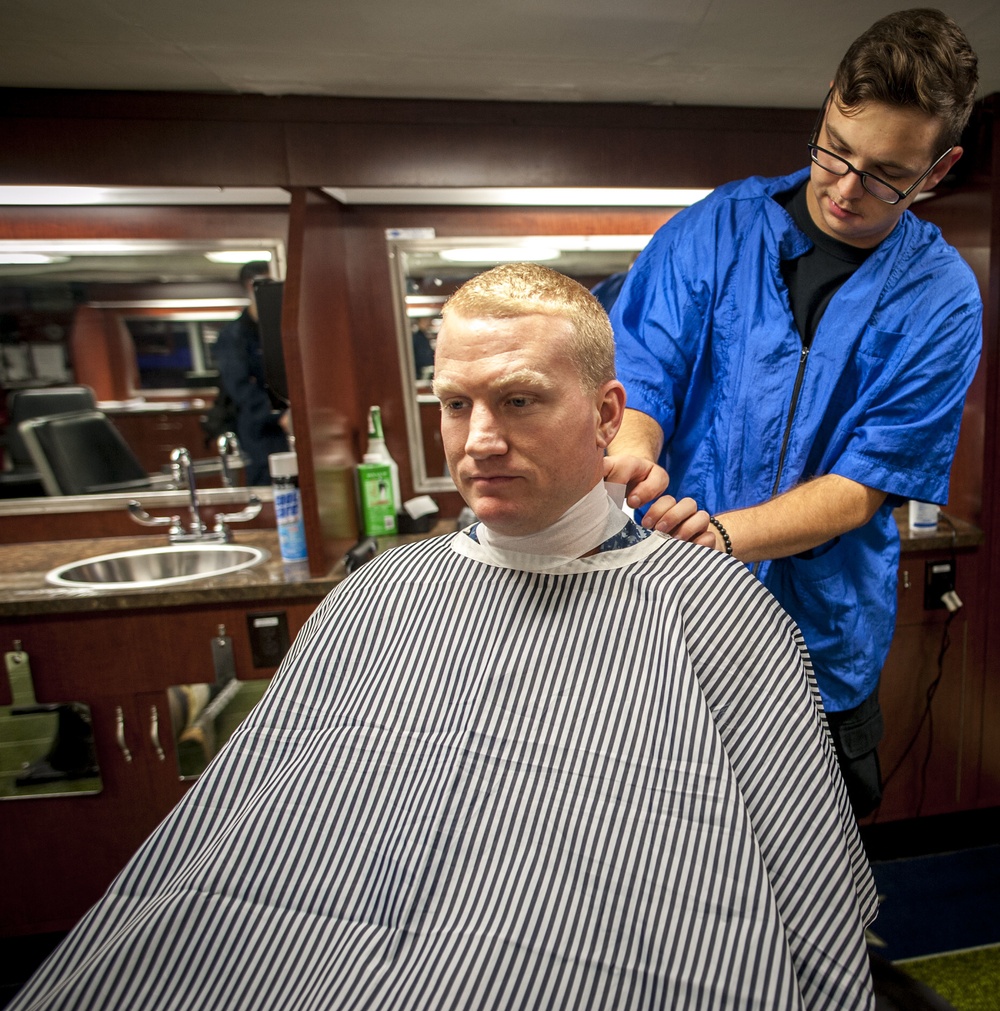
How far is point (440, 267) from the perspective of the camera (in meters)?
2.67

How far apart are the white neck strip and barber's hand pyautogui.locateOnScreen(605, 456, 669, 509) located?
0.04 metres

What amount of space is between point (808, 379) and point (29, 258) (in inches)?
103

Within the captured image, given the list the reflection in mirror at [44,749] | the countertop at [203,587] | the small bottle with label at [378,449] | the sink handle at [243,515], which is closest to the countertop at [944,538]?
the countertop at [203,587]

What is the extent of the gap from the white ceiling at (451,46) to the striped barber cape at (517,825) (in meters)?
1.28

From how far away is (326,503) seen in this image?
231 cm

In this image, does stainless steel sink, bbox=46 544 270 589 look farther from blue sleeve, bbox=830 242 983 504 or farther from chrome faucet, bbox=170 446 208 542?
blue sleeve, bbox=830 242 983 504

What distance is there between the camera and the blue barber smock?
55.9 inches

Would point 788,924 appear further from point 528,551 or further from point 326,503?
point 326,503

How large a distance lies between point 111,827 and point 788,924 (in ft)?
6.94

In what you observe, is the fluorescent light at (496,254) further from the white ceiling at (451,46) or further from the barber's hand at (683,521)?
the barber's hand at (683,521)

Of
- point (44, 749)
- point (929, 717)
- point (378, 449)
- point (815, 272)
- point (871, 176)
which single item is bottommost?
point (929, 717)

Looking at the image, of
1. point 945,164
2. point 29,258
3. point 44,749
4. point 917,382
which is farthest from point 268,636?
point 945,164

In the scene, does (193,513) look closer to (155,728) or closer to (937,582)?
(155,728)

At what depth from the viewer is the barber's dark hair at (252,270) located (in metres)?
2.65
